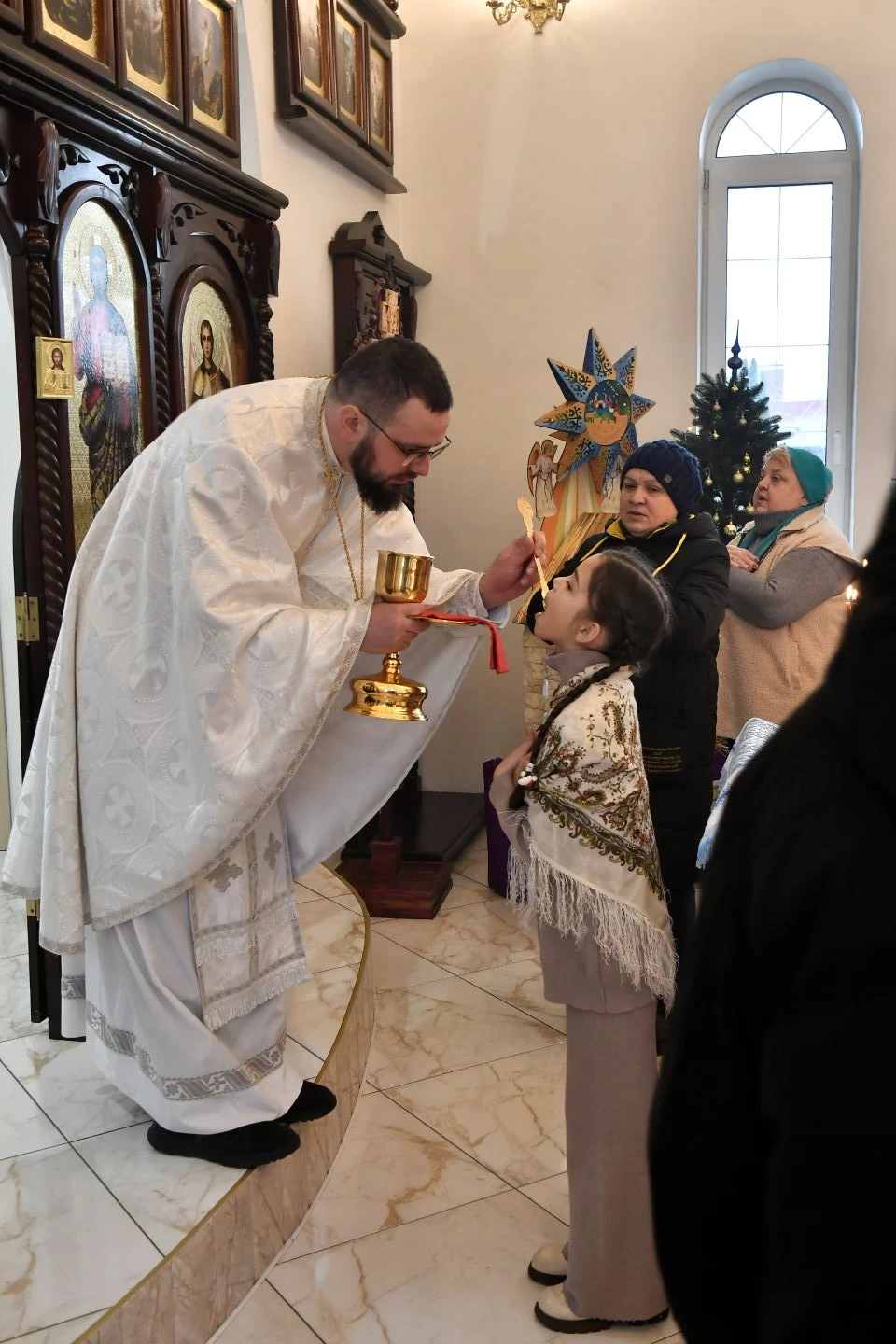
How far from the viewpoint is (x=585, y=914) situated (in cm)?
250

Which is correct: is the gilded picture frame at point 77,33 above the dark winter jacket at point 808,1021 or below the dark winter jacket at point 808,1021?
above

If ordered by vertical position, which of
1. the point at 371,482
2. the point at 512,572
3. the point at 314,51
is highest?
the point at 314,51

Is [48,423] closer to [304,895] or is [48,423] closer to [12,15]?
[12,15]

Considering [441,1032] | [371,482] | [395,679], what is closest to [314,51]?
[371,482]

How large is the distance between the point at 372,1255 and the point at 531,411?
4743 millimetres

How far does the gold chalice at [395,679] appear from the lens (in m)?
2.67

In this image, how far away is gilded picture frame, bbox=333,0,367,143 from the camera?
18.0 feet

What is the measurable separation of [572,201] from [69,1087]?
515 centimetres

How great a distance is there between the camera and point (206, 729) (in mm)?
2691

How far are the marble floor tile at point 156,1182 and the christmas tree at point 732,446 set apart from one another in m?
3.81

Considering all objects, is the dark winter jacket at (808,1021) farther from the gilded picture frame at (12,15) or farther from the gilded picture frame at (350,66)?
the gilded picture frame at (350,66)

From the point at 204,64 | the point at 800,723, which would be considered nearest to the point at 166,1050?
the point at 800,723

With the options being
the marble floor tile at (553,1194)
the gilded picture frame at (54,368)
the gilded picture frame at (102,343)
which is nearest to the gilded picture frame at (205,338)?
the gilded picture frame at (102,343)

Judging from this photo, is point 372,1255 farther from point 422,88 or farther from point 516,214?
point 422,88
